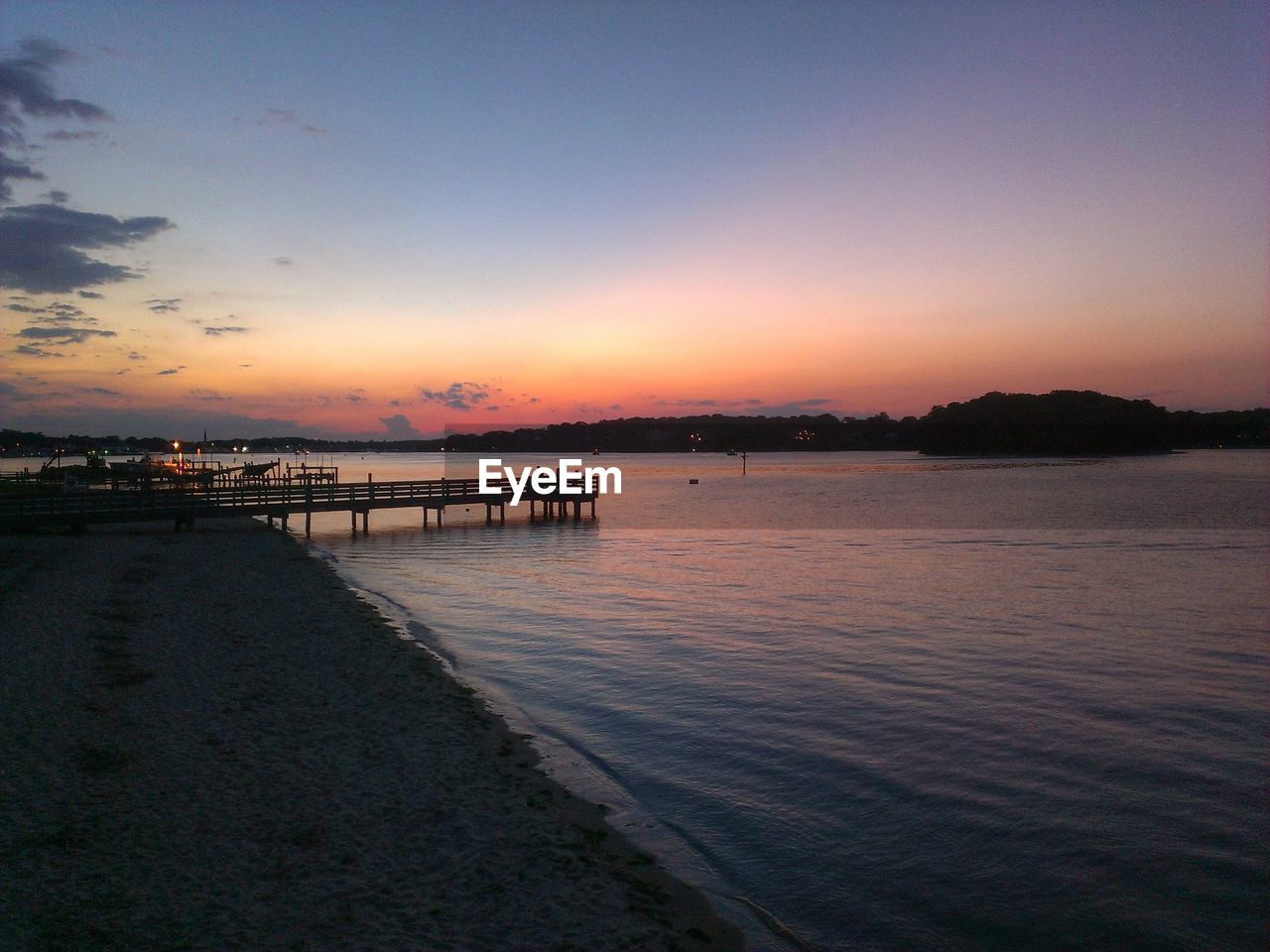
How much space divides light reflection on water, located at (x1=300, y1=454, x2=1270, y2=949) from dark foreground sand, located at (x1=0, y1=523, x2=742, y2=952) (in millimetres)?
1089

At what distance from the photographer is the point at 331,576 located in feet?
82.7

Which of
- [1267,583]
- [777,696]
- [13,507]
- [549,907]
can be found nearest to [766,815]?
[549,907]

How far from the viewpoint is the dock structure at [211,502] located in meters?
30.4

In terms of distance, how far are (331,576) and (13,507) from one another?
48.6 feet

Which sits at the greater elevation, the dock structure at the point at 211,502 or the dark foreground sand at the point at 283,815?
the dock structure at the point at 211,502

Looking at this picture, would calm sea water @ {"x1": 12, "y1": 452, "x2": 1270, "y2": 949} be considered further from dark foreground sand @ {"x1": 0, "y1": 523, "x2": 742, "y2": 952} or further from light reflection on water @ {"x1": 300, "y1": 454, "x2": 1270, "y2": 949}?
dark foreground sand @ {"x1": 0, "y1": 523, "x2": 742, "y2": 952}

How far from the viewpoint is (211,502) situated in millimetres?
35312

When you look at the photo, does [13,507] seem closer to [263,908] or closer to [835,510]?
[263,908]

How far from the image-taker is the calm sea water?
761cm

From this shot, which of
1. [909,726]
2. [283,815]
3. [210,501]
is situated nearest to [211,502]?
[210,501]

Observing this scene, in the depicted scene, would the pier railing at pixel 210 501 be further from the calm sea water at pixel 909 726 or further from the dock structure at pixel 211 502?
the calm sea water at pixel 909 726

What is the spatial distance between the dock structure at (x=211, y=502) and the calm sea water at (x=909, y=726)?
7800 millimetres

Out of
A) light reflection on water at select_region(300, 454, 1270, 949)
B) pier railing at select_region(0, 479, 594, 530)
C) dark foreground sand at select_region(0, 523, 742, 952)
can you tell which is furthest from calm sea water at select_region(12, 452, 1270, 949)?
pier railing at select_region(0, 479, 594, 530)

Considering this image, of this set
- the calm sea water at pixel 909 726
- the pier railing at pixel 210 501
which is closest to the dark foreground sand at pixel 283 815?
the calm sea water at pixel 909 726
